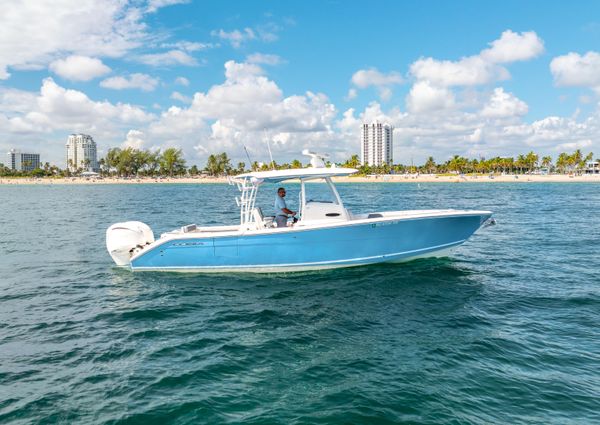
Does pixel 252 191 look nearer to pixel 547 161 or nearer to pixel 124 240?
pixel 124 240

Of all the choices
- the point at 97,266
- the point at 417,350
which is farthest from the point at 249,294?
the point at 97,266

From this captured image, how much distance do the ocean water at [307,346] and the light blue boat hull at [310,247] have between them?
450 millimetres

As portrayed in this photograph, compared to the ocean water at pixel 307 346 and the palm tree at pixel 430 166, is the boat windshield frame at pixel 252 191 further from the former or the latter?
the palm tree at pixel 430 166

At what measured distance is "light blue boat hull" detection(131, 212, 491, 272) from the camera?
40.8 ft

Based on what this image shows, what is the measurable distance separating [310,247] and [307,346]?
4893 mm

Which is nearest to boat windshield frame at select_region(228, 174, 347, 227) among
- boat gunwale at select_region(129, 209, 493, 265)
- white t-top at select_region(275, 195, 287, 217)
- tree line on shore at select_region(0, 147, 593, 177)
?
white t-top at select_region(275, 195, 287, 217)

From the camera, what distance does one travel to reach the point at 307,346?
7.90 metres

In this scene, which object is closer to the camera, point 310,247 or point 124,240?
point 310,247

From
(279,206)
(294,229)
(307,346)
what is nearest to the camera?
(307,346)

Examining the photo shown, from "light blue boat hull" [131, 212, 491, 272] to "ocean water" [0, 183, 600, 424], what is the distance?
0.45m

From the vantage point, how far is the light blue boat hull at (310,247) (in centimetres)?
1245

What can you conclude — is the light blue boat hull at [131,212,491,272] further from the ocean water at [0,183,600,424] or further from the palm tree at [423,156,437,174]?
the palm tree at [423,156,437,174]

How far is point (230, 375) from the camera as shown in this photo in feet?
22.4

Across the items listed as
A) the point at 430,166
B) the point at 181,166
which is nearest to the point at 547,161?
the point at 430,166
